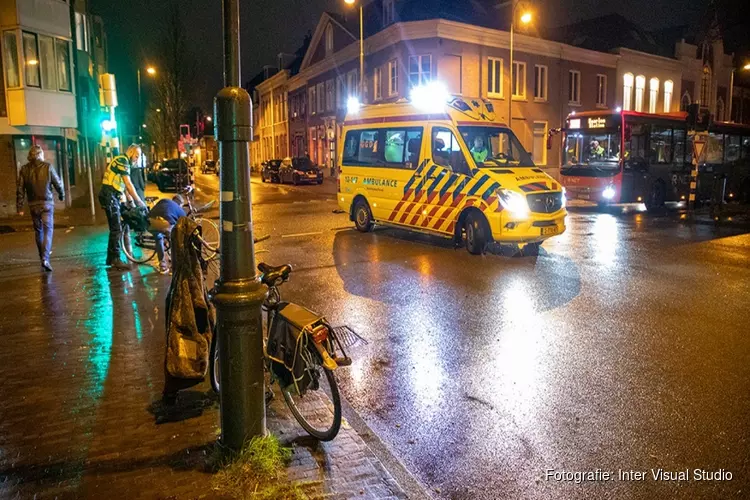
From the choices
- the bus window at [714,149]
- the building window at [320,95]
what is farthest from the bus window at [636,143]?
the building window at [320,95]

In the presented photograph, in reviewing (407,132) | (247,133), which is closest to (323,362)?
(247,133)

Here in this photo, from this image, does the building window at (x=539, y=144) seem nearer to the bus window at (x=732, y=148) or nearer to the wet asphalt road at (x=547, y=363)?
the bus window at (x=732, y=148)

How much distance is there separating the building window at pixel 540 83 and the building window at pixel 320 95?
651 inches

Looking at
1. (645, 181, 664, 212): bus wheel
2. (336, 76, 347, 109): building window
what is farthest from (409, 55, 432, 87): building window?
(645, 181, 664, 212): bus wheel

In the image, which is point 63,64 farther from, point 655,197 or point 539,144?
point 539,144

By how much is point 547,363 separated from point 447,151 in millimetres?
6777

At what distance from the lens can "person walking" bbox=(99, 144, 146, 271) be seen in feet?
32.9

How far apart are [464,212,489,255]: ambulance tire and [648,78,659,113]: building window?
3630 centimetres

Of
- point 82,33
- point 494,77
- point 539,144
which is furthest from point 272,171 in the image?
point 539,144

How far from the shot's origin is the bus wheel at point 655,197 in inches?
788

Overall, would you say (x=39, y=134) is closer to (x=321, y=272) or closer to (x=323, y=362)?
(x=321, y=272)

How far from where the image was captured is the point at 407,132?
12.8m

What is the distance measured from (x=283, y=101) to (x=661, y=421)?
5569 cm

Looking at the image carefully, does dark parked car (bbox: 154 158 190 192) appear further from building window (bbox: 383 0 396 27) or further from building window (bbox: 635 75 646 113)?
building window (bbox: 635 75 646 113)
